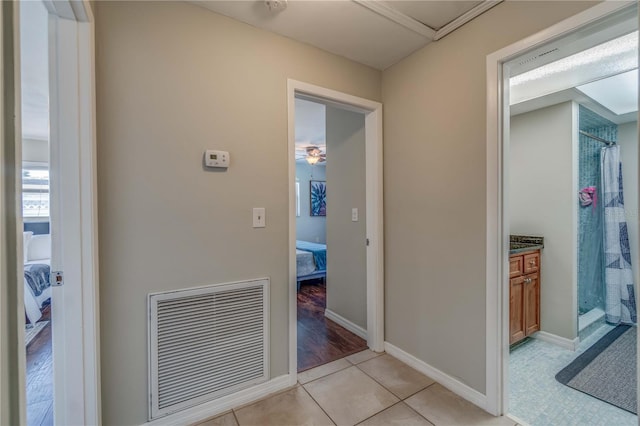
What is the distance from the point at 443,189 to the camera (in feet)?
6.55

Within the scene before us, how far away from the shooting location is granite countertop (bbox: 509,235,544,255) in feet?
8.50

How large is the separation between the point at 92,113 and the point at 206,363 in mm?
1512

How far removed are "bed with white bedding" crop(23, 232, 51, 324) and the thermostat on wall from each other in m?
1.96

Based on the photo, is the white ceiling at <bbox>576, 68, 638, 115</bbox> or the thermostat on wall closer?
the thermostat on wall

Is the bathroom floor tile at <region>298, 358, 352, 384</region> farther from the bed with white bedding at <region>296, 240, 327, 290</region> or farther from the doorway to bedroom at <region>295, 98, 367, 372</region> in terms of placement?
the bed with white bedding at <region>296, 240, 327, 290</region>

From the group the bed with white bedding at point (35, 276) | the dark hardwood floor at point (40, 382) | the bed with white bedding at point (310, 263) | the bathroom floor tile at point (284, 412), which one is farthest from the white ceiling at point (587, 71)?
the bed with white bedding at point (35, 276)

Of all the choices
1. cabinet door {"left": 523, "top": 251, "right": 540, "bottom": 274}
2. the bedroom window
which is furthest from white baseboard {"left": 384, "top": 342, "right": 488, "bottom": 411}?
the bedroom window

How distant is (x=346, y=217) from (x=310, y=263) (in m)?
1.76

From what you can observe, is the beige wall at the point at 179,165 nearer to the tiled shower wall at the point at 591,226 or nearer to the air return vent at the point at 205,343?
the air return vent at the point at 205,343

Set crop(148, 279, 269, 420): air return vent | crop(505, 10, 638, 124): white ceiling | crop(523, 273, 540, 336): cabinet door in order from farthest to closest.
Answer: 1. crop(523, 273, 540, 336): cabinet door
2. crop(148, 279, 269, 420): air return vent
3. crop(505, 10, 638, 124): white ceiling

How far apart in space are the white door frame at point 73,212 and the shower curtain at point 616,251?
4.58m

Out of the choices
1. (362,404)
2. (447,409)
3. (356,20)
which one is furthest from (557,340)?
(356,20)

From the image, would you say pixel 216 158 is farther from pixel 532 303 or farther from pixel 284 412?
pixel 532 303

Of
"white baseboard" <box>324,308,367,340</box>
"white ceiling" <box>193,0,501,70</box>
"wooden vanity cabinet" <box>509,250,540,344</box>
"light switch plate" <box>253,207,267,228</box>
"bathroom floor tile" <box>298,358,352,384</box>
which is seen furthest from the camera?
"white baseboard" <box>324,308,367,340</box>
